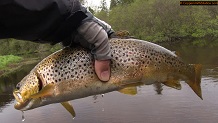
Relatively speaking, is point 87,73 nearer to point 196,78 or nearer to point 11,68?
point 196,78

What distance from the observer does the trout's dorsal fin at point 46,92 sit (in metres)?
2.25

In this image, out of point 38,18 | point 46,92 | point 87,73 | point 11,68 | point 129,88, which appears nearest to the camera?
point 38,18

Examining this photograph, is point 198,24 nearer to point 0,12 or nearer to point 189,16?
point 189,16

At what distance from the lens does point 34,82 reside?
7.97 ft

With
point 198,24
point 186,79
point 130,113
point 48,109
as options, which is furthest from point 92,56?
point 198,24

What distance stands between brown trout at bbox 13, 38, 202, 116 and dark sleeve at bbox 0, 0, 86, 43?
1.34 feet

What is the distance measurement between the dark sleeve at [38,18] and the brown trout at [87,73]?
0.41 meters

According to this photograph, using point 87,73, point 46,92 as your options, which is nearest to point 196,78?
point 87,73

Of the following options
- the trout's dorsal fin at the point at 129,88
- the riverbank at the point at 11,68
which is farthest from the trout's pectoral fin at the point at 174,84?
the riverbank at the point at 11,68

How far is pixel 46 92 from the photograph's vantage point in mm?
2297

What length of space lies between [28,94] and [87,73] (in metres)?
0.52

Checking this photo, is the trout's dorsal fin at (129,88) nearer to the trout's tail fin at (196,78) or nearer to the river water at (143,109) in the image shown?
the trout's tail fin at (196,78)

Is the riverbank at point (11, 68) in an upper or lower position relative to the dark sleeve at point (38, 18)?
lower

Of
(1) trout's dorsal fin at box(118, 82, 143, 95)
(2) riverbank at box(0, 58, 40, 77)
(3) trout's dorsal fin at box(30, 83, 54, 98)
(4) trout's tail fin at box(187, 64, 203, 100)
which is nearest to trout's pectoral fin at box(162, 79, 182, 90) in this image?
(4) trout's tail fin at box(187, 64, 203, 100)
